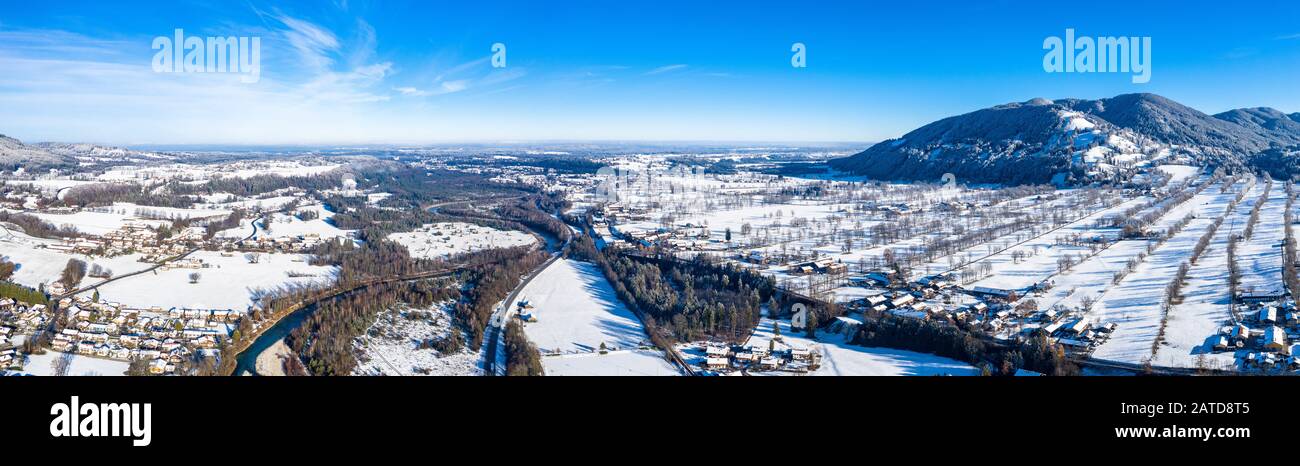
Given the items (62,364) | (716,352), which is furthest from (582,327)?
(62,364)

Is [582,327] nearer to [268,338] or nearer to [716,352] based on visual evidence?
[716,352]

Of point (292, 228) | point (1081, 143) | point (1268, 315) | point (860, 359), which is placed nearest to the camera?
point (860, 359)

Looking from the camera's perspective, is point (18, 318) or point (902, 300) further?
point (902, 300)

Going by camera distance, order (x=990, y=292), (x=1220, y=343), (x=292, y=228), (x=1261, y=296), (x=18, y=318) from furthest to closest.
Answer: (x=292, y=228) → (x=990, y=292) → (x=1261, y=296) → (x=18, y=318) → (x=1220, y=343)

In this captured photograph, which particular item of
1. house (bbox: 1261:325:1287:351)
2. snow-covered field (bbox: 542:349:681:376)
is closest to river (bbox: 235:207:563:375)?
snow-covered field (bbox: 542:349:681:376)

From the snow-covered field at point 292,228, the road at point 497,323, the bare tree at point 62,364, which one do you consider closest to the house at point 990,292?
the road at point 497,323

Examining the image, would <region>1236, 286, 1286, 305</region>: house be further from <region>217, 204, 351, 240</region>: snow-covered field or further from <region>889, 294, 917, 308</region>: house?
<region>217, 204, 351, 240</region>: snow-covered field

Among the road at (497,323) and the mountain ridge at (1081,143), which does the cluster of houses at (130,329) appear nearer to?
the road at (497,323)
